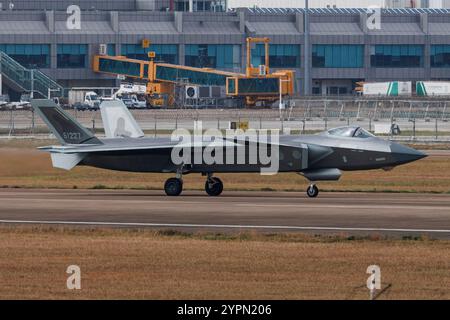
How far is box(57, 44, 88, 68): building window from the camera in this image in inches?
4924

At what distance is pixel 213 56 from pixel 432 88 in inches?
1035

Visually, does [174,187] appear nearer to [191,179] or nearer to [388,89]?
[191,179]

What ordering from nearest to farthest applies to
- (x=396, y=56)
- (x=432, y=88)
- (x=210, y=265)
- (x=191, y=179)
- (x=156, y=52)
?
(x=210, y=265)
(x=191, y=179)
(x=432, y=88)
(x=156, y=52)
(x=396, y=56)

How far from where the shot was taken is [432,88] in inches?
4993

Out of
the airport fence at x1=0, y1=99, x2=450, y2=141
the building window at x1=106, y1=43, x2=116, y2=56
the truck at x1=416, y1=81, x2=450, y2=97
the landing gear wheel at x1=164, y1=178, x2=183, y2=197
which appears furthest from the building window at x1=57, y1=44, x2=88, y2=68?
the landing gear wheel at x1=164, y1=178, x2=183, y2=197

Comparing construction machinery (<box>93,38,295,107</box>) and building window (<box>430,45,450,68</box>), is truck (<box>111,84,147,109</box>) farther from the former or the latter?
building window (<box>430,45,450,68</box>)

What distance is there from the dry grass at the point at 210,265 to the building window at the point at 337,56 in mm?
108442

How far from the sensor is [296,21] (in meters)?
134

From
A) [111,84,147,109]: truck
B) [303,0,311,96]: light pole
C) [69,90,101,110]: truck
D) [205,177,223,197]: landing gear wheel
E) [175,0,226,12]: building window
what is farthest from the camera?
[175,0,226,12]: building window

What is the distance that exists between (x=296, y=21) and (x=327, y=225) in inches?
4234

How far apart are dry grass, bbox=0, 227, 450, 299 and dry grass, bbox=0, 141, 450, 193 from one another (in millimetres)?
16664

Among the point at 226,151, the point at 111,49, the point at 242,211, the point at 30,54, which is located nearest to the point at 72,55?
the point at 111,49

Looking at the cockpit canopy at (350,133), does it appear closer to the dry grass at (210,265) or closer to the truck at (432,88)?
the dry grass at (210,265)
